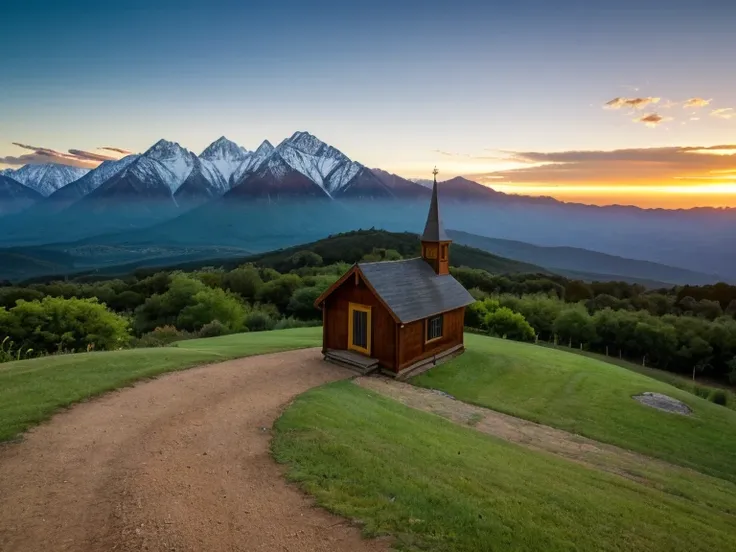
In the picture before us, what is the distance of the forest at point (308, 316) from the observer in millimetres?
36125

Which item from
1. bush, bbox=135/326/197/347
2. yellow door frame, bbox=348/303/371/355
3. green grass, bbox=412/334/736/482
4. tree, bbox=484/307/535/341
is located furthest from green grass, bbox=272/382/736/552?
tree, bbox=484/307/535/341

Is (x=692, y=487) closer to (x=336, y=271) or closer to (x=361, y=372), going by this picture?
(x=361, y=372)

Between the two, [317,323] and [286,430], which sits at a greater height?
[286,430]

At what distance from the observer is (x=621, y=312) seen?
5944cm

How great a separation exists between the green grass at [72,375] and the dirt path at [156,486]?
78 centimetres

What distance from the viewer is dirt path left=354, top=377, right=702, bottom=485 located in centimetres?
1518

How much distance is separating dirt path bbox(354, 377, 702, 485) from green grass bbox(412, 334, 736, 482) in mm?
857

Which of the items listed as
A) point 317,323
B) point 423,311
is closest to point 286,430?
point 423,311

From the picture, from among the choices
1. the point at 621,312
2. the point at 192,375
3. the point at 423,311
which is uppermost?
the point at 423,311

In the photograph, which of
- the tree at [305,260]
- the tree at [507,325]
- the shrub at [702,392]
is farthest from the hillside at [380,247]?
the shrub at [702,392]

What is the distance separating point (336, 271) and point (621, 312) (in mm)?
46786

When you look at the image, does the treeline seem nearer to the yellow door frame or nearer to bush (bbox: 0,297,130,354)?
the yellow door frame

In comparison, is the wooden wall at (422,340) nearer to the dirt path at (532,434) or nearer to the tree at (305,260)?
the dirt path at (532,434)

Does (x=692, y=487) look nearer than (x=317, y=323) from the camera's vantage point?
Yes
